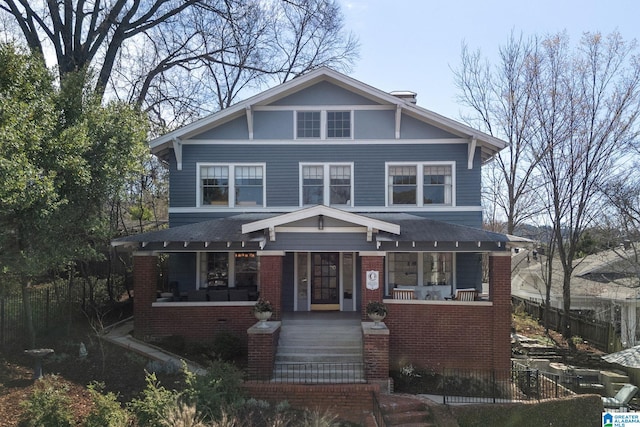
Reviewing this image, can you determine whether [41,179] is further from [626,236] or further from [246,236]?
[626,236]

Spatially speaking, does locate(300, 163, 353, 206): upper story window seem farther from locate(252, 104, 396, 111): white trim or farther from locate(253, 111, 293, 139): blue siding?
locate(252, 104, 396, 111): white trim

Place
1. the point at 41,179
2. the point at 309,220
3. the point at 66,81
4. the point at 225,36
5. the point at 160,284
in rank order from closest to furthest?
1. the point at 41,179
2. the point at 66,81
3. the point at 309,220
4. the point at 160,284
5. the point at 225,36

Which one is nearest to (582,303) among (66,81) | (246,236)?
(246,236)

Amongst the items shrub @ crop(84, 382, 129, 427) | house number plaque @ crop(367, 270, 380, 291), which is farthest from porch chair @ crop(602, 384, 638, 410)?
shrub @ crop(84, 382, 129, 427)

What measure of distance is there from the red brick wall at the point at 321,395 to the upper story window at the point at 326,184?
750 cm

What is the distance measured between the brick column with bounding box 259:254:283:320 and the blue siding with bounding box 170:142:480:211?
12.5 ft

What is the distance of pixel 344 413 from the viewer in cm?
1054

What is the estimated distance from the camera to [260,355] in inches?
466

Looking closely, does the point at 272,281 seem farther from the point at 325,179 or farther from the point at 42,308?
the point at 42,308

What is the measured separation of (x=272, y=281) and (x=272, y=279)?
6 centimetres

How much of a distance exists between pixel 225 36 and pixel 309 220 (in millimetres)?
16557

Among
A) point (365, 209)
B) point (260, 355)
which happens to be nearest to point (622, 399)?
point (365, 209)

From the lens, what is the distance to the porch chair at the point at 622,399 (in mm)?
13602

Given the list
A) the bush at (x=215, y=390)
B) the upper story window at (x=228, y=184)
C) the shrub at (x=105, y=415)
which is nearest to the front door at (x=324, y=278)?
the upper story window at (x=228, y=184)
